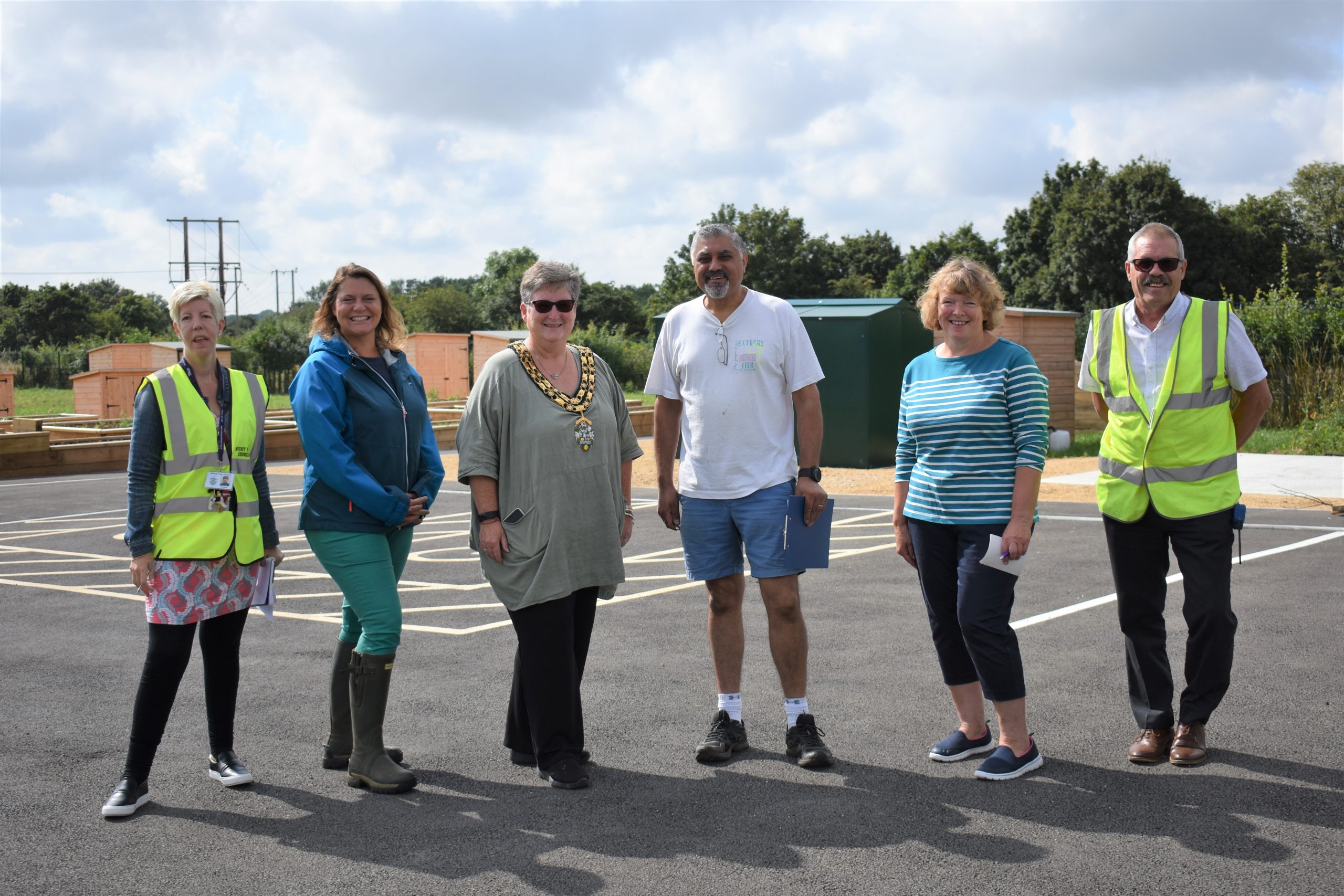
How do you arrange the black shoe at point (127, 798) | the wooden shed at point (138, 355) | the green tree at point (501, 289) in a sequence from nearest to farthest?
the black shoe at point (127, 798) → the wooden shed at point (138, 355) → the green tree at point (501, 289)

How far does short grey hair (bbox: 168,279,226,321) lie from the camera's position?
4.32 metres

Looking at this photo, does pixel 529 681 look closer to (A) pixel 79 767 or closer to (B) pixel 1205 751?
(A) pixel 79 767

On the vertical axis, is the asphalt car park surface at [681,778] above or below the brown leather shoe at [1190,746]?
below

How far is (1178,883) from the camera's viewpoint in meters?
3.38

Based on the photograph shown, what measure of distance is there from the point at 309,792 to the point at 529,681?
0.87 m

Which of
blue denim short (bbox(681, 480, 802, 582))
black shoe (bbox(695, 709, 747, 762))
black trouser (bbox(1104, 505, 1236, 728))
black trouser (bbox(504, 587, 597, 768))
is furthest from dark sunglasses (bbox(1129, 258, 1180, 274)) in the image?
black trouser (bbox(504, 587, 597, 768))

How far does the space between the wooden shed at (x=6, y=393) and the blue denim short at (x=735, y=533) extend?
28820mm

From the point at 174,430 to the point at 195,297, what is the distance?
0.49 metres

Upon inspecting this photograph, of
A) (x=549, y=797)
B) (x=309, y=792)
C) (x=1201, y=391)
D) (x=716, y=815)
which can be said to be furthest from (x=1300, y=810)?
(x=309, y=792)

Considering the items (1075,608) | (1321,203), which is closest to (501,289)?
(1321,203)

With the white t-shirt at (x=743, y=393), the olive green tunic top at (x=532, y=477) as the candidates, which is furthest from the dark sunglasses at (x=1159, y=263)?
the olive green tunic top at (x=532, y=477)

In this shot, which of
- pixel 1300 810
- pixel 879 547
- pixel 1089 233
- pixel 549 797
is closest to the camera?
pixel 1300 810

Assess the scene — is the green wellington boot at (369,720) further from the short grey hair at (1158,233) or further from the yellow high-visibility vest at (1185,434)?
the short grey hair at (1158,233)

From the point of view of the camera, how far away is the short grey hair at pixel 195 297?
4320 mm
